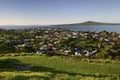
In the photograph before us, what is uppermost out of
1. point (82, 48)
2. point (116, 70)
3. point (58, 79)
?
point (58, 79)

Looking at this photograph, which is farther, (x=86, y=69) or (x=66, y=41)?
(x=66, y=41)

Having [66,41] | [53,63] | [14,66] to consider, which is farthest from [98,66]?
[66,41]

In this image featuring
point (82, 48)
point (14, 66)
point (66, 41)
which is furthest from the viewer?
point (66, 41)

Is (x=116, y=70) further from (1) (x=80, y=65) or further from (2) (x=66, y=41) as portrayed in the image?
(2) (x=66, y=41)

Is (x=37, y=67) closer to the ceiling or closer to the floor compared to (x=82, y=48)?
closer to the ceiling

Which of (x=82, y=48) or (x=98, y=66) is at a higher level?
(x=98, y=66)

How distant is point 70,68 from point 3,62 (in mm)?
9055

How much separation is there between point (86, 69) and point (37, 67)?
607 cm

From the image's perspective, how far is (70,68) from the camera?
2714 centimetres

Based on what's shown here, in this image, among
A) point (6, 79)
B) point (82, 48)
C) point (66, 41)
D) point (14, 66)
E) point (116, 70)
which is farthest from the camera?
point (66, 41)

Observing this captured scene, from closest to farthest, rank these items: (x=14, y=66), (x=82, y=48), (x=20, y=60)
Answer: (x=14, y=66)
(x=20, y=60)
(x=82, y=48)

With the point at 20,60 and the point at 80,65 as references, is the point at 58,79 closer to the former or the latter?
the point at 80,65

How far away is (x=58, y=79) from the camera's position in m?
17.3

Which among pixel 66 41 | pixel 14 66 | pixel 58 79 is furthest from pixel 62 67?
pixel 66 41
